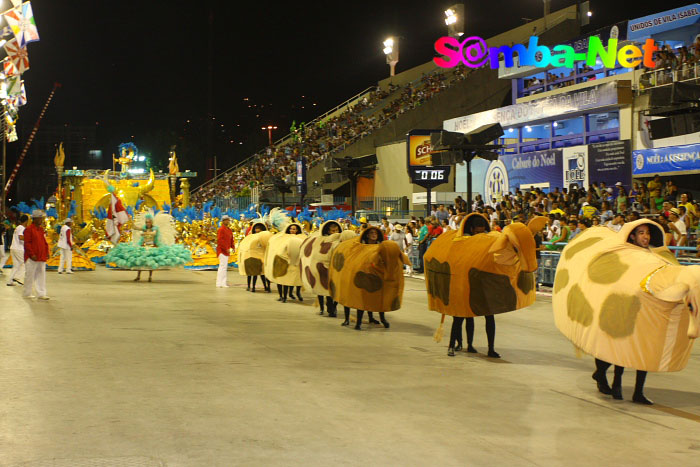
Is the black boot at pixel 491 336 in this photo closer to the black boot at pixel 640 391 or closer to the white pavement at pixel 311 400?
the white pavement at pixel 311 400

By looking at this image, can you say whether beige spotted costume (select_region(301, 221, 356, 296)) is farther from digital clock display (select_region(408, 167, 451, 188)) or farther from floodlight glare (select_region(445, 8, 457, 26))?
floodlight glare (select_region(445, 8, 457, 26))

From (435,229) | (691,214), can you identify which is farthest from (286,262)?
(691,214)

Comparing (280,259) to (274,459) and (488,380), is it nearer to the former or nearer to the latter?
(488,380)

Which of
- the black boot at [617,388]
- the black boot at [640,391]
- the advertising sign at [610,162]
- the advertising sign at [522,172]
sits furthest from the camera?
the advertising sign at [522,172]

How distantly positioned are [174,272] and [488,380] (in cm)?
1904

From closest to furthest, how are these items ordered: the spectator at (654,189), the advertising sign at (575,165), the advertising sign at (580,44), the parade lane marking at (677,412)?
1. the parade lane marking at (677,412)
2. the spectator at (654,189)
3. the advertising sign at (575,165)
4. the advertising sign at (580,44)

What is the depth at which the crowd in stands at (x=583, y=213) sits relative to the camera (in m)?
16.9

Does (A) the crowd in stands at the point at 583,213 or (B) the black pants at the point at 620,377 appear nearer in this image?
(B) the black pants at the point at 620,377

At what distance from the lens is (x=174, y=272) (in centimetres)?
2606

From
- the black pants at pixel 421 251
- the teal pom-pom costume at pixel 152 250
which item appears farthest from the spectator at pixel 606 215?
the teal pom-pom costume at pixel 152 250

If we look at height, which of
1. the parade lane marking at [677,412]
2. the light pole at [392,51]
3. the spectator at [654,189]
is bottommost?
the parade lane marking at [677,412]

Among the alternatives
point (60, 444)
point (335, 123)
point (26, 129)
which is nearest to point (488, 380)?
point (60, 444)

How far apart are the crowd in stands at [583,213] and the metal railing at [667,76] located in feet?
10.3

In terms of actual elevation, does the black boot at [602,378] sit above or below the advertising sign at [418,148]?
below
